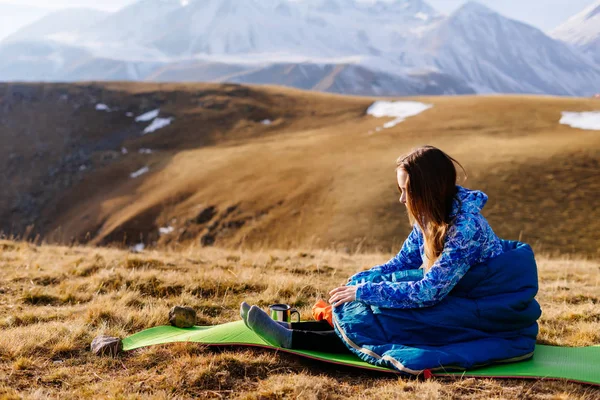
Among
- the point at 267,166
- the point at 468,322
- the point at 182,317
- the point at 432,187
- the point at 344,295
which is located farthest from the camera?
the point at 267,166

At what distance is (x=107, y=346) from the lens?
407 centimetres

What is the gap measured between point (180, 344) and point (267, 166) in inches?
1190

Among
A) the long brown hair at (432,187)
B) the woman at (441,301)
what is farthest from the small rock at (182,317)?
the long brown hair at (432,187)

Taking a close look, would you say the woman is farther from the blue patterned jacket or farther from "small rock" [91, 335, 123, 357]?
"small rock" [91, 335, 123, 357]

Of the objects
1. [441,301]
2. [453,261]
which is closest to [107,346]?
[441,301]

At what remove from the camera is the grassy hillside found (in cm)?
2256

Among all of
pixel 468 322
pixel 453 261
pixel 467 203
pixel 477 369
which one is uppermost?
pixel 467 203

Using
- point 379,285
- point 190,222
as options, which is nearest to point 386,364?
point 379,285

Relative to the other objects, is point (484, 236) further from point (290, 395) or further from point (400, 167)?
point (290, 395)

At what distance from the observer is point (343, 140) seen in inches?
1478

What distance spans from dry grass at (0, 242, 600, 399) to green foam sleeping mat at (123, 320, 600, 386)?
0.08 meters

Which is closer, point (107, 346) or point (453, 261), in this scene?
point (453, 261)

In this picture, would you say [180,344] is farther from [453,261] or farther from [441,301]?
[453,261]

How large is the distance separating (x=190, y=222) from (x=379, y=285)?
2695cm
